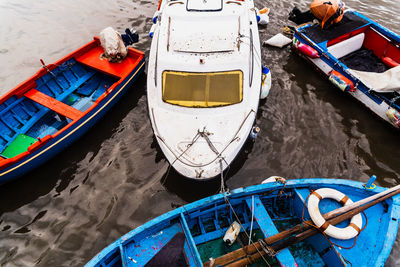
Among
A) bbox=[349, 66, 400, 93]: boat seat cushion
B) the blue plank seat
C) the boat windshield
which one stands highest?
the boat windshield

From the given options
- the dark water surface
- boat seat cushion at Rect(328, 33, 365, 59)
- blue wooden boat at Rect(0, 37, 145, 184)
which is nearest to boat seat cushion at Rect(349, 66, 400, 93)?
the dark water surface

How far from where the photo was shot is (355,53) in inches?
432

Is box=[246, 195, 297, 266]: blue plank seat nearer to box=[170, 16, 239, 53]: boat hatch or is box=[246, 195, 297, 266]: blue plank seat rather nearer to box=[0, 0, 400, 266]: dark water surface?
box=[0, 0, 400, 266]: dark water surface

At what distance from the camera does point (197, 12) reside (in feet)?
25.6

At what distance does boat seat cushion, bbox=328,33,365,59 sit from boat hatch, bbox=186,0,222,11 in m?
5.24

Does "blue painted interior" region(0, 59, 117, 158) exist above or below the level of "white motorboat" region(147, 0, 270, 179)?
below

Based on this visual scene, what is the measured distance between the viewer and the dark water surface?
657 cm

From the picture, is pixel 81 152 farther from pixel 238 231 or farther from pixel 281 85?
pixel 281 85

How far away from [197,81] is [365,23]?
842 cm

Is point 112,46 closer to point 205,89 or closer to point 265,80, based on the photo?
point 205,89

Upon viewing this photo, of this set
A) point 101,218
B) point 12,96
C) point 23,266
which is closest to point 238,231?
point 101,218

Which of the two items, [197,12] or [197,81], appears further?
[197,12]

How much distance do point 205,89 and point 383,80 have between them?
244 inches

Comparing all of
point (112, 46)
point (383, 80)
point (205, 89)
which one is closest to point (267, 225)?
point (205, 89)
